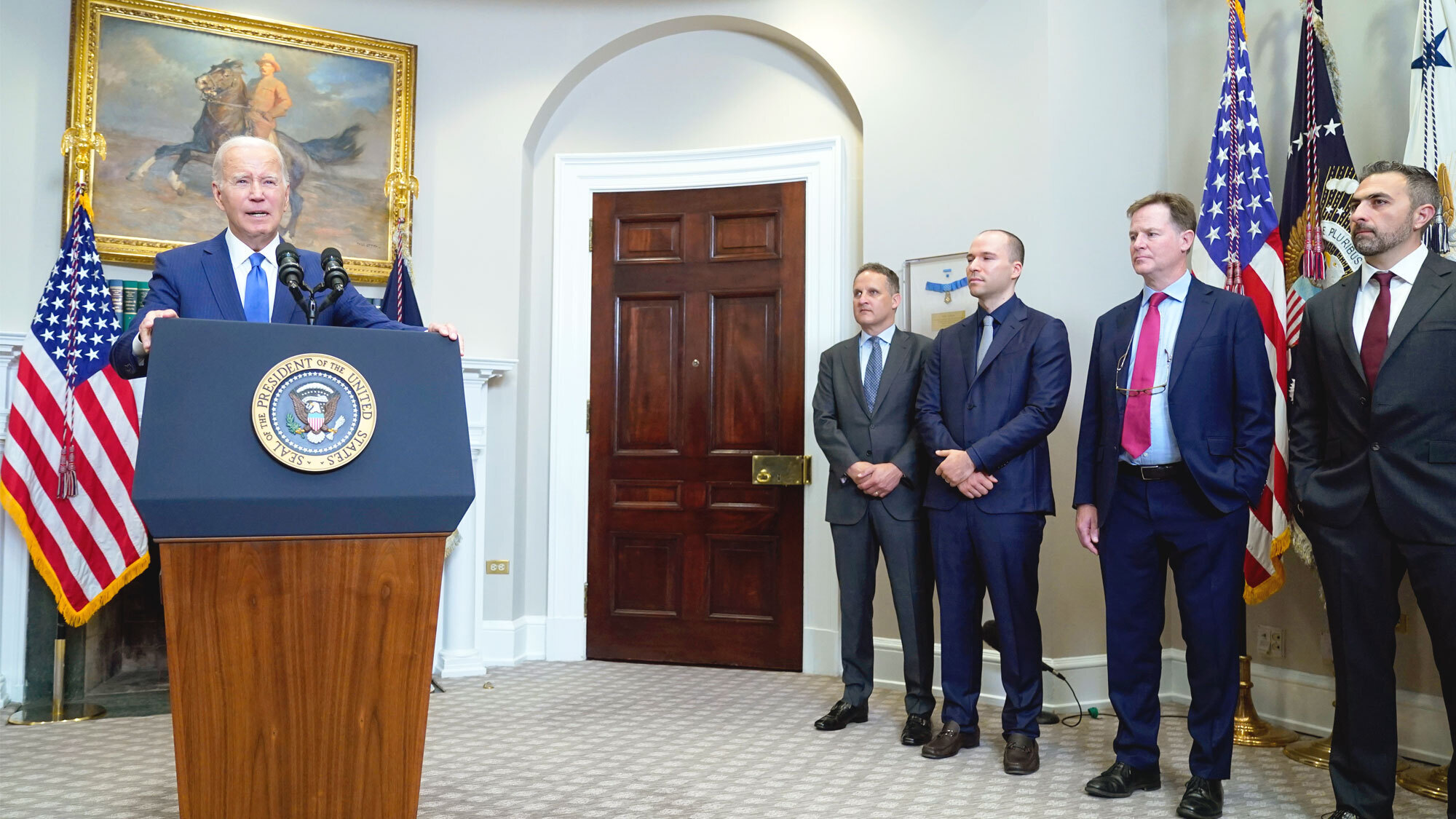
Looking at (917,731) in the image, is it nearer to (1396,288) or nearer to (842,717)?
(842,717)

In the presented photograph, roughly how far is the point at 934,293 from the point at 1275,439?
1.55 metres

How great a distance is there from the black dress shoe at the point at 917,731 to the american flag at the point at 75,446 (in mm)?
3087

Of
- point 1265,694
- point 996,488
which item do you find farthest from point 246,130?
point 1265,694

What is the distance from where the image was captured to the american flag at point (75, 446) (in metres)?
3.96

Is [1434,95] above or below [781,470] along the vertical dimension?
above

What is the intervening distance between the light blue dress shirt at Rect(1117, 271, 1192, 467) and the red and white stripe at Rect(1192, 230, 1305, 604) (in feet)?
2.24

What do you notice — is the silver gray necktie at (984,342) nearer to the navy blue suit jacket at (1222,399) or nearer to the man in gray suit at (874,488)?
the man in gray suit at (874,488)

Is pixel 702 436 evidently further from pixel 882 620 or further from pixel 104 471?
pixel 104 471

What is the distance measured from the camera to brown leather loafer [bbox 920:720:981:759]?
11.1ft

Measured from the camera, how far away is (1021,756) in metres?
3.21

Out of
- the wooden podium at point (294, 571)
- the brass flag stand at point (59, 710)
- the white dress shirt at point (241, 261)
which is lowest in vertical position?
the brass flag stand at point (59, 710)

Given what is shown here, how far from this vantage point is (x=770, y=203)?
5.17m

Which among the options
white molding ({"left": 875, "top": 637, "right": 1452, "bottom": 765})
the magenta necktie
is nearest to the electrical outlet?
white molding ({"left": 875, "top": 637, "right": 1452, "bottom": 765})

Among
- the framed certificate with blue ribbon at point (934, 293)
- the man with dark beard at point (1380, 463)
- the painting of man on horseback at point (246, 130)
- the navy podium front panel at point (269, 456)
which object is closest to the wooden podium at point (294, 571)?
the navy podium front panel at point (269, 456)
